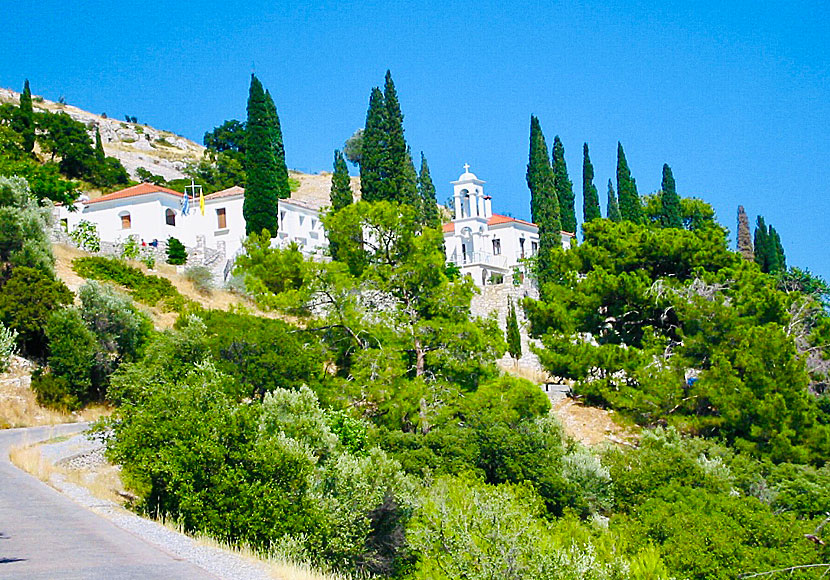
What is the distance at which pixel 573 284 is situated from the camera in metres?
32.5

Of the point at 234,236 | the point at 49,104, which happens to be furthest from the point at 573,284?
the point at 49,104

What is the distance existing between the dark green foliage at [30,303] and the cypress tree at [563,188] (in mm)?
36028

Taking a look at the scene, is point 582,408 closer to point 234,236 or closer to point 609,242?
point 609,242

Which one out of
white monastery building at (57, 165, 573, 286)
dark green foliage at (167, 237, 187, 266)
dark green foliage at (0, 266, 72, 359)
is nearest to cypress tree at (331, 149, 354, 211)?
white monastery building at (57, 165, 573, 286)

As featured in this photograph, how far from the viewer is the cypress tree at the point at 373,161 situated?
4259 centimetres

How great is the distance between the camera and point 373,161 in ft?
141

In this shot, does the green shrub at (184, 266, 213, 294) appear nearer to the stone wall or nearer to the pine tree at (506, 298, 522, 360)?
the stone wall

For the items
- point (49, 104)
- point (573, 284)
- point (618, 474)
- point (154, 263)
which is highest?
point (49, 104)

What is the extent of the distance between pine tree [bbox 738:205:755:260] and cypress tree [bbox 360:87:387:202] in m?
37.5

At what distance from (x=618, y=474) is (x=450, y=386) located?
5.42 meters

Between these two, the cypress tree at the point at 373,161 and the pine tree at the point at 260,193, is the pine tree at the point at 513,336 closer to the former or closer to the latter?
the cypress tree at the point at 373,161

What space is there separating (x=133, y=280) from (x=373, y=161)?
503 inches

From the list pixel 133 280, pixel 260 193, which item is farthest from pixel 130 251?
pixel 260 193

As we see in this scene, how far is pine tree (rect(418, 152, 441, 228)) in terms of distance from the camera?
58725 mm
